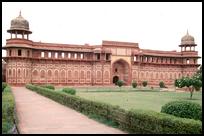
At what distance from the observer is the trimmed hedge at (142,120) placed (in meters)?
6.99

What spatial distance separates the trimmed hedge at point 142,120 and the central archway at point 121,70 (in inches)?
1321

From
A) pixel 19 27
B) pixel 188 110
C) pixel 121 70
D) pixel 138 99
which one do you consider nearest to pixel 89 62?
pixel 121 70

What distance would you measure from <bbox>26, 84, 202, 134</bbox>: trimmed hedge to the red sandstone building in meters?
27.3

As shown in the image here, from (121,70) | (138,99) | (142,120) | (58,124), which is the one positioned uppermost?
(121,70)

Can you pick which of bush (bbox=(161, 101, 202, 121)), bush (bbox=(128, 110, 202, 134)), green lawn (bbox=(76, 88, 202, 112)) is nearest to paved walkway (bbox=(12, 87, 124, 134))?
bush (bbox=(128, 110, 202, 134))

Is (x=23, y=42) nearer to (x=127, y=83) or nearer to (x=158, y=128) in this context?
(x=127, y=83)

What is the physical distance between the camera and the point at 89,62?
45031mm

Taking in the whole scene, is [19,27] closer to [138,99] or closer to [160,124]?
[138,99]

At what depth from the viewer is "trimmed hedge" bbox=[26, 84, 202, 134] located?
22.9 feet

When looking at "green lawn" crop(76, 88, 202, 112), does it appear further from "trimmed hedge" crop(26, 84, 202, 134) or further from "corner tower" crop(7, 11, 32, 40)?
"corner tower" crop(7, 11, 32, 40)

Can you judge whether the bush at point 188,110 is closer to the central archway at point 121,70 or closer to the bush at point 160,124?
the bush at point 160,124

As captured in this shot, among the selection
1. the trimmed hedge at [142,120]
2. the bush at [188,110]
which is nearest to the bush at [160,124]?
Answer: the trimmed hedge at [142,120]

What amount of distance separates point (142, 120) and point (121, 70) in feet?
131

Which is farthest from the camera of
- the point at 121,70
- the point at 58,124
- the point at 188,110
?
the point at 121,70
